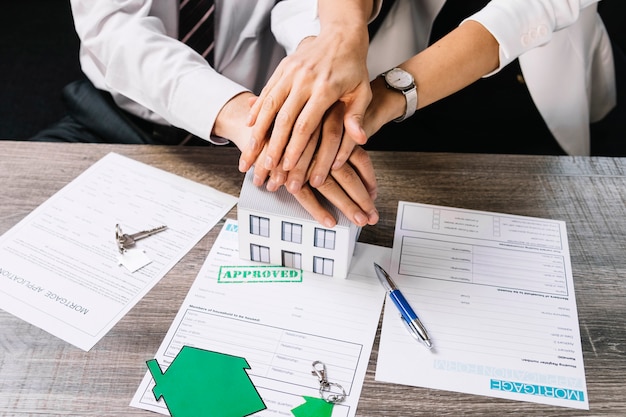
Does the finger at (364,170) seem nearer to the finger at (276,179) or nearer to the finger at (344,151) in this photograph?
the finger at (344,151)

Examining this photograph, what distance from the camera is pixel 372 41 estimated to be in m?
1.38

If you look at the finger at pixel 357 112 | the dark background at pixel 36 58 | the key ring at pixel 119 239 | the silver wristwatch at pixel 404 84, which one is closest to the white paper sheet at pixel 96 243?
the key ring at pixel 119 239

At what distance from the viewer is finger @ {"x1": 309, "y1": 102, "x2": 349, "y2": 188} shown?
0.93 meters

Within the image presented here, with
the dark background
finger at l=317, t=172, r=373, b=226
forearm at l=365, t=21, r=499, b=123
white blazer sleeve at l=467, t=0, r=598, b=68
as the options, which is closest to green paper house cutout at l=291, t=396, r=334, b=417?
finger at l=317, t=172, r=373, b=226

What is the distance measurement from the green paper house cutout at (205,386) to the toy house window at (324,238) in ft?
0.63

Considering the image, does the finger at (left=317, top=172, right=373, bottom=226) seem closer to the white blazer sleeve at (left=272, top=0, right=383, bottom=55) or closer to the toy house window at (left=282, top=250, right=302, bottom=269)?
the toy house window at (left=282, top=250, right=302, bottom=269)

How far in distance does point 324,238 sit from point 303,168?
4.6 inches

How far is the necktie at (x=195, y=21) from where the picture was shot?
1308 mm

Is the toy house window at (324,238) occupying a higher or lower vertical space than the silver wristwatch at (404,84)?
lower

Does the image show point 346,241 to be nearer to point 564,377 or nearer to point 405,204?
point 405,204

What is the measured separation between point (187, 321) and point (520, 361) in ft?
1.41

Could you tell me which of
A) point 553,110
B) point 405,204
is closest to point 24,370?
point 405,204

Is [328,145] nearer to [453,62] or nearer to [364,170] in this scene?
[364,170]

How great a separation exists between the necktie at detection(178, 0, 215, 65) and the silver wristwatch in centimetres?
45
